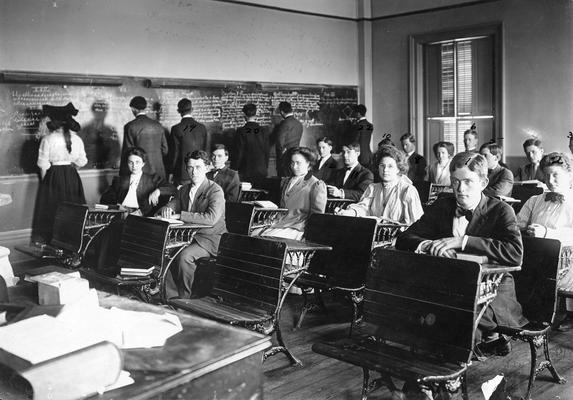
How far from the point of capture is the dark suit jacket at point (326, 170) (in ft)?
23.6

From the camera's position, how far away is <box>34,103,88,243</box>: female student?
630cm

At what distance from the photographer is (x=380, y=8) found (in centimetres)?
945

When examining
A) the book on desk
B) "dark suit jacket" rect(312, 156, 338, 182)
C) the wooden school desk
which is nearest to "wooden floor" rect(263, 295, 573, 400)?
the wooden school desk

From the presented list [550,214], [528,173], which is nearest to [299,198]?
[550,214]

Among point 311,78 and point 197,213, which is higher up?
point 311,78

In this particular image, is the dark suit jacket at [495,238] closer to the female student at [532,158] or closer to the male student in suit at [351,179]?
the male student in suit at [351,179]

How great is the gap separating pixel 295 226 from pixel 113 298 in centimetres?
294

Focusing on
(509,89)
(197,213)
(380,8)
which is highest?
(380,8)

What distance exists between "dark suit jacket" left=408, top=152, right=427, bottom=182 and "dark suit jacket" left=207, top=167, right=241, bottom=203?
2.99 meters

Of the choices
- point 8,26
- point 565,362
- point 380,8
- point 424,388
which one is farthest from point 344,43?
point 424,388

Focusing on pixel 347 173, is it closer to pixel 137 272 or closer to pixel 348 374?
pixel 137 272

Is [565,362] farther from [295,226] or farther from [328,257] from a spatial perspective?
[295,226]

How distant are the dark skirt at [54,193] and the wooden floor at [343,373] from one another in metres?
3.13

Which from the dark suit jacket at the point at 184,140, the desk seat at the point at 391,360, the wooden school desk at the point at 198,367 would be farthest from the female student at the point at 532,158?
the wooden school desk at the point at 198,367
